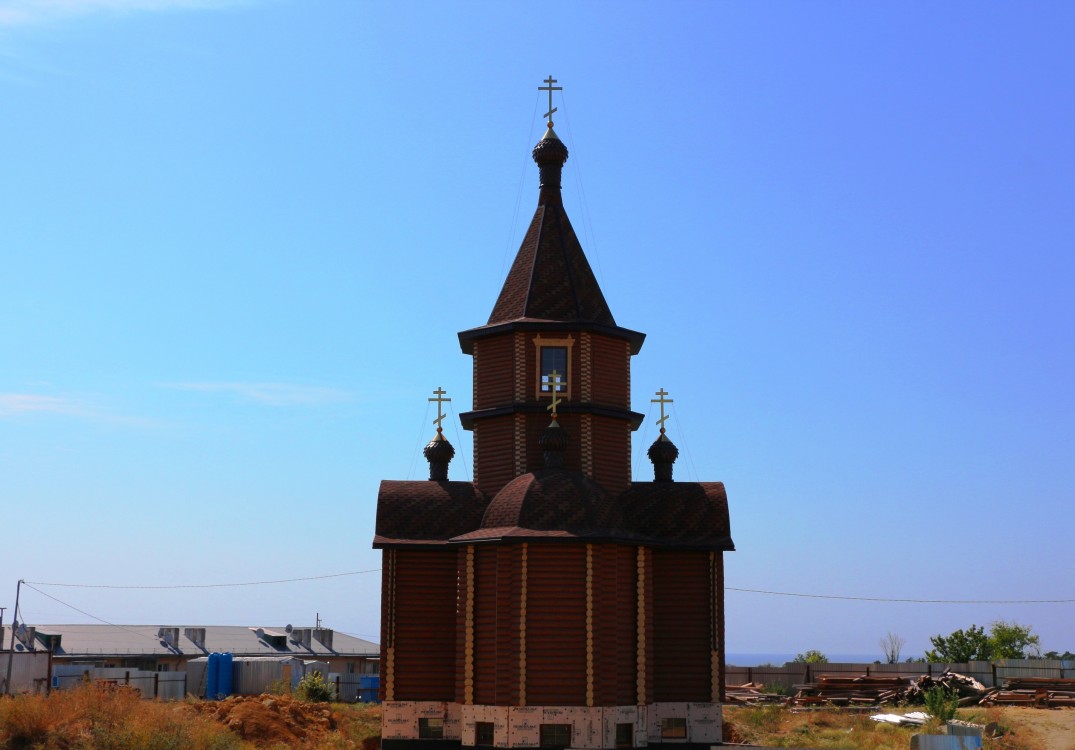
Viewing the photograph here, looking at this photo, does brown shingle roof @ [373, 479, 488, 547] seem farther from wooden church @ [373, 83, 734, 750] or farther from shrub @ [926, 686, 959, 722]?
shrub @ [926, 686, 959, 722]

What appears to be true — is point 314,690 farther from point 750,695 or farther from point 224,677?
point 750,695

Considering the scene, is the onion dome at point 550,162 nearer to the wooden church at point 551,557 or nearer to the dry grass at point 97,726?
the wooden church at point 551,557

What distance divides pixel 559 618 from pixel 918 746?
30.5 ft

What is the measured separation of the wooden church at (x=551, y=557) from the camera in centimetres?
2456

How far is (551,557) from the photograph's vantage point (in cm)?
2484

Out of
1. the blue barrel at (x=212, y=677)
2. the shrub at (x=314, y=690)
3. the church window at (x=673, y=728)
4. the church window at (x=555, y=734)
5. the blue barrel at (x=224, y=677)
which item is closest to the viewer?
the church window at (x=555, y=734)

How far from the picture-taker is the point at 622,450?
2892cm

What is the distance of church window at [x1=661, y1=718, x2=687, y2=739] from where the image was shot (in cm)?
2670

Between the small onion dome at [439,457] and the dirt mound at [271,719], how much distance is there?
755 centimetres

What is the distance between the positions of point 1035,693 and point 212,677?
95.3 ft

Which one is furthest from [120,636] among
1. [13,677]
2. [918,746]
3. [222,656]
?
[918,746]

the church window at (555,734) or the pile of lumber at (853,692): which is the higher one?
the church window at (555,734)

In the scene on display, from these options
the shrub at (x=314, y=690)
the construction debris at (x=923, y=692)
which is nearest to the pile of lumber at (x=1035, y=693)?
the construction debris at (x=923, y=692)

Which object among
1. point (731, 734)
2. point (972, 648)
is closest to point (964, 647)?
point (972, 648)
